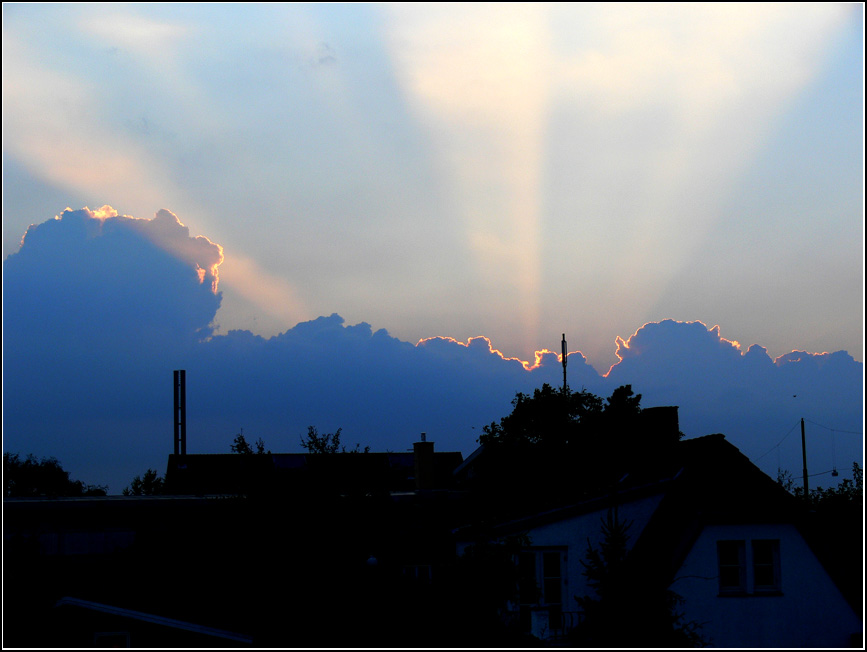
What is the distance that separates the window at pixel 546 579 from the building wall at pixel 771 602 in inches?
122

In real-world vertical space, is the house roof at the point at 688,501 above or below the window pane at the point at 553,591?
above

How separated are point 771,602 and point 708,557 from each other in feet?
6.54

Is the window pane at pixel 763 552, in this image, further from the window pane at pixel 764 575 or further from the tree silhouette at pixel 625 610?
the tree silhouette at pixel 625 610

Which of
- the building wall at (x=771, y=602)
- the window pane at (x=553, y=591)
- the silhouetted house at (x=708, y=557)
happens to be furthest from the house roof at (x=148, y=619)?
the building wall at (x=771, y=602)

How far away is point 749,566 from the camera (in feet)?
74.2

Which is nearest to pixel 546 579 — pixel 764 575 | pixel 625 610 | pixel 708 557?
pixel 708 557

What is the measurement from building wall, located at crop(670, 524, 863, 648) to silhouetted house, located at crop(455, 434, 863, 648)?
0.03 metres

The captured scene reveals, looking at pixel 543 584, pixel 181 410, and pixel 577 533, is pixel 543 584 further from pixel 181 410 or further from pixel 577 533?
pixel 181 410

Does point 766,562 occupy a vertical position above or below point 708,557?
below

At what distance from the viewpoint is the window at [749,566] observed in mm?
22562

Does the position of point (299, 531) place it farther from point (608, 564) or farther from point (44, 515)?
point (44, 515)

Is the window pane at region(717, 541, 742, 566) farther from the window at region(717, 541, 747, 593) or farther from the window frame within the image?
the window frame

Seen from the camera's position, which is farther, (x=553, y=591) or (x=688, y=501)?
(x=553, y=591)

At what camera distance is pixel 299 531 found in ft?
75.5
